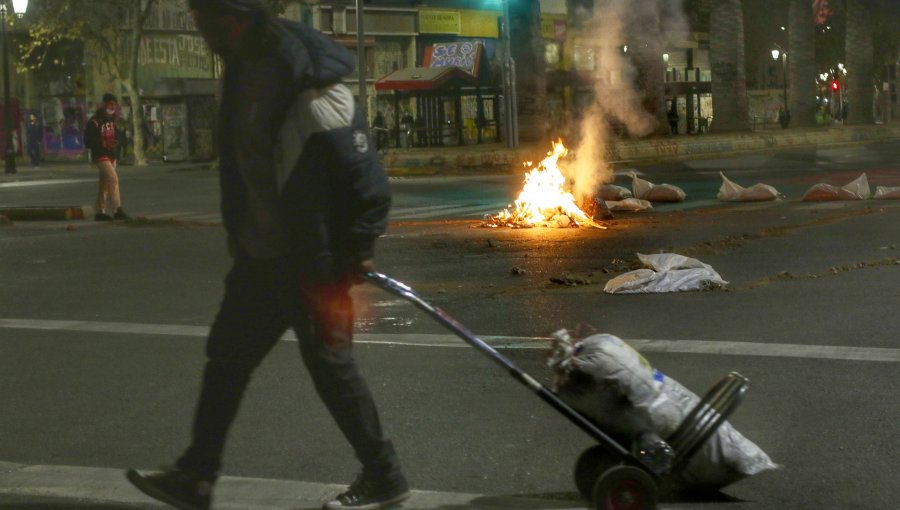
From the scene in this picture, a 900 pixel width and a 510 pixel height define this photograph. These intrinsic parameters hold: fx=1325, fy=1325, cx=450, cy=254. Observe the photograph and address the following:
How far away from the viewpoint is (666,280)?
10.1 m

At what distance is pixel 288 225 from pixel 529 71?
115ft

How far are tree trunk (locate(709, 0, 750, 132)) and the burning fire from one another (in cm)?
2353

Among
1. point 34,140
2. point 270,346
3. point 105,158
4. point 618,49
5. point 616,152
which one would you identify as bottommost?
point 616,152

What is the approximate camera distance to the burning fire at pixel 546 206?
16377 mm

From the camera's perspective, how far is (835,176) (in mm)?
24906

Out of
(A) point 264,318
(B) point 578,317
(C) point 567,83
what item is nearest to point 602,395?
(A) point 264,318

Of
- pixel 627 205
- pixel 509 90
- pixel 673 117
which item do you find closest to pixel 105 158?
pixel 627 205

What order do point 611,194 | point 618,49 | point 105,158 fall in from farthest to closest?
1. point 618,49
2. point 105,158
3. point 611,194

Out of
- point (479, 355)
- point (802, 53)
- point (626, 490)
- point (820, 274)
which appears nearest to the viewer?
point (626, 490)

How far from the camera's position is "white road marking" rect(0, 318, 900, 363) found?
742 centimetres

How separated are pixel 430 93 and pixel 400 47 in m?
14.0

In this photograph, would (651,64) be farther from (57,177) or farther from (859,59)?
(859,59)

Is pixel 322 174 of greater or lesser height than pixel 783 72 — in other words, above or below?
below

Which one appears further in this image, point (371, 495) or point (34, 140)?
point (34, 140)
